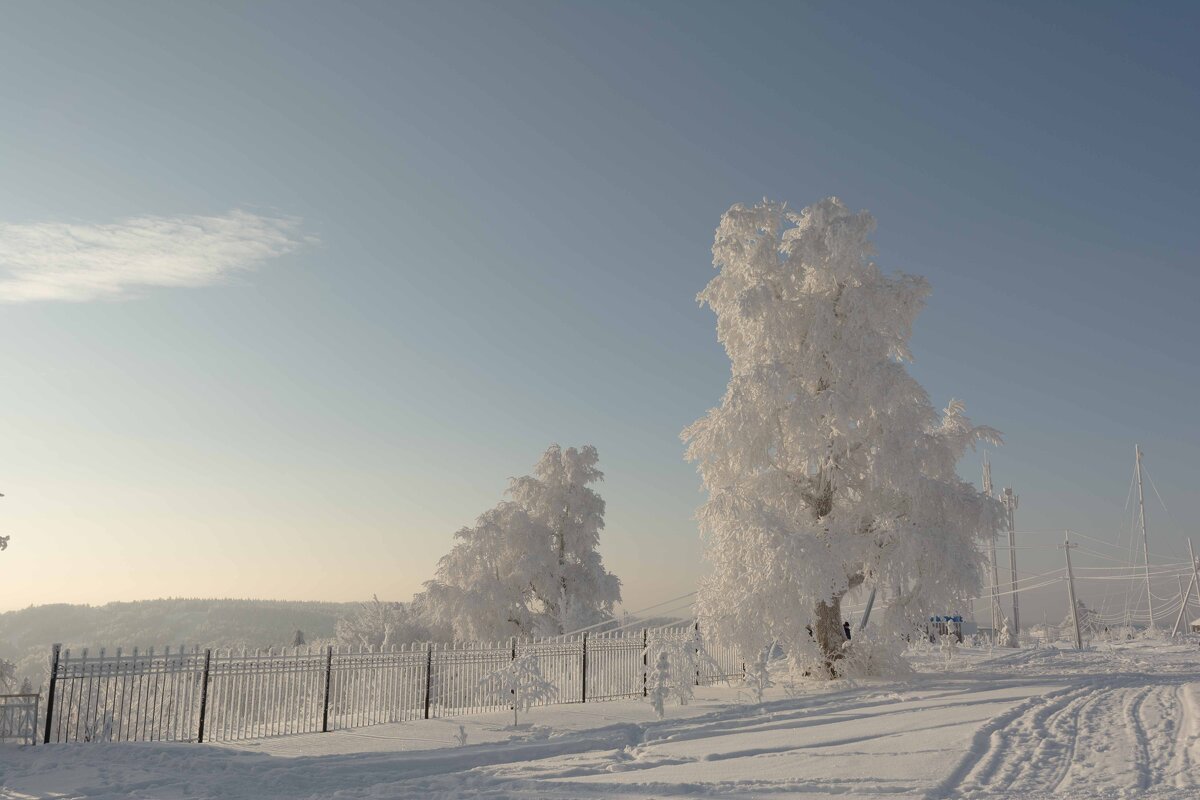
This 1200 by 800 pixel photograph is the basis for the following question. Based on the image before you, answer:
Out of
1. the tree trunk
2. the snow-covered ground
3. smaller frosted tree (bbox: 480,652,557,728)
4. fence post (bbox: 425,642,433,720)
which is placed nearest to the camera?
the snow-covered ground

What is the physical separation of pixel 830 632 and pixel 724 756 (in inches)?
450

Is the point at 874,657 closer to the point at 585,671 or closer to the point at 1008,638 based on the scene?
the point at 585,671

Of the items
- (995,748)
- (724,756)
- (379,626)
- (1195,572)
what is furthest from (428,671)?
(1195,572)

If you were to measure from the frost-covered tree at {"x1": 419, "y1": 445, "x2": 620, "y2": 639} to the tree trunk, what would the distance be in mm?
18890

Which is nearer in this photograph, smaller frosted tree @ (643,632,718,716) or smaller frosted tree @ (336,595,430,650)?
smaller frosted tree @ (643,632,718,716)

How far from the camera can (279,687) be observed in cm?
1592

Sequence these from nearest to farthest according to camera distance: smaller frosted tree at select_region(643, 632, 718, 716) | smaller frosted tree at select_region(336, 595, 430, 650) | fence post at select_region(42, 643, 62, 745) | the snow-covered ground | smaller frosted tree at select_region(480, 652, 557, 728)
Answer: the snow-covered ground
fence post at select_region(42, 643, 62, 745)
smaller frosted tree at select_region(480, 652, 557, 728)
smaller frosted tree at select_region(643, 632, 718, 716)
smaller frosted tree at select_region(336, 595, 430, 650)

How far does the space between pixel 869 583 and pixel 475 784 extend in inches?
550

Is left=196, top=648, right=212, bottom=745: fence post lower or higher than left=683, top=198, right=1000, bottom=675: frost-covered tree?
lower

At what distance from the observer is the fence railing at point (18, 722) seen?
13430 millimetres

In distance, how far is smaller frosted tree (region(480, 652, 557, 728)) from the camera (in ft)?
54.8

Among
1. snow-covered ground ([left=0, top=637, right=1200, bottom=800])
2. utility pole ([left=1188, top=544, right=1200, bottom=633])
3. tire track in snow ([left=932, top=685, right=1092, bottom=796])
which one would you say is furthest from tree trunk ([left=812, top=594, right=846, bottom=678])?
utility pole ([left=1188, top=544, right=1200, bottom=633])

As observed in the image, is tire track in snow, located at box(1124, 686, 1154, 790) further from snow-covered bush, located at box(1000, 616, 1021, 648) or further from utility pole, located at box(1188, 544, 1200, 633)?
utility pole, located at box(1188, 544, 1200, 633)

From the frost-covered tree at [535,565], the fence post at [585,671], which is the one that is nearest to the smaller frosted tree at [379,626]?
the frost-covered tree at [535,565]
